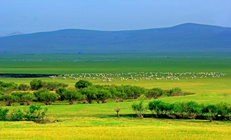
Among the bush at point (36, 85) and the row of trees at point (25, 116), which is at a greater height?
the bush at point (36, 85)

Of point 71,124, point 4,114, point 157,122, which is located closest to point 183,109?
point 157,122

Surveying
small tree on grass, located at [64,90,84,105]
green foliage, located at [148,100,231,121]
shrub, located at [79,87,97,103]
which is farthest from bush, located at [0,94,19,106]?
green foliage, located at [148,100,231,121]

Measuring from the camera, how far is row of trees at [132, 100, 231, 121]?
28.6 metres

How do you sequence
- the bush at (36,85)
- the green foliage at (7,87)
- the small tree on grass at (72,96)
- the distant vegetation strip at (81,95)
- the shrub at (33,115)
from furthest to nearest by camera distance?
the bush at (36,85) → the green foliage at (7,87) → the small tree on grass at (72,96) → the distant vegetation strip at (81,95) → the shrub at (33,115)

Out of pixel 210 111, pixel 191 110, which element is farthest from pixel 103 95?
pixel 210 111

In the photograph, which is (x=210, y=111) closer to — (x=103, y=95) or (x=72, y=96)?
(x=103, y=95)

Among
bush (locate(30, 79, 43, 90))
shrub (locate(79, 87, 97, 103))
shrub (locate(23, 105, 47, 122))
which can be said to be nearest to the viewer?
shrub (locate(23, 105, 47, 122))

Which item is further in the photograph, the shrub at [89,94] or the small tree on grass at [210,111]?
the shrub at [89,94]

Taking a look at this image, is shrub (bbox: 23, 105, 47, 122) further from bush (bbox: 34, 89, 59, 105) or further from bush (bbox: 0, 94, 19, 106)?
bush (bbox: 0, 94, 19, 106)

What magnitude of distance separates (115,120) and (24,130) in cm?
768

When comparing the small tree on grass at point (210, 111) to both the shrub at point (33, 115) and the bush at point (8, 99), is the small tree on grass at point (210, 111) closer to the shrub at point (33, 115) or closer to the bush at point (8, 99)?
the shrub at point (33, 115)

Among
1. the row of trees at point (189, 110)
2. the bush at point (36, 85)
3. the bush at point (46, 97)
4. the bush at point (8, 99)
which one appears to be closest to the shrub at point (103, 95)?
the bush at point (46, 97)

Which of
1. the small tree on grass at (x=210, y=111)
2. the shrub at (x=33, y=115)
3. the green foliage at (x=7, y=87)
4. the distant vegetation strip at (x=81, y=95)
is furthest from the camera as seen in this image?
the green foliage at (x=7, y=87)

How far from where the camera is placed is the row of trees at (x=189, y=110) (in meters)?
28.6
